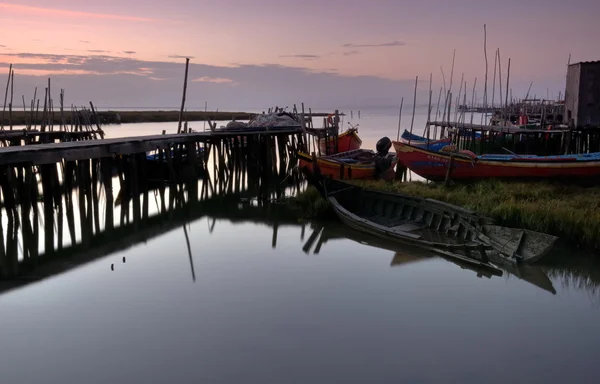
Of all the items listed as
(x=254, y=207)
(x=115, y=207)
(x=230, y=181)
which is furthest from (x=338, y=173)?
(x=115, y=207)

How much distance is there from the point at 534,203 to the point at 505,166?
395 centimetres

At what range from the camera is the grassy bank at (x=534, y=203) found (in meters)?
10.9

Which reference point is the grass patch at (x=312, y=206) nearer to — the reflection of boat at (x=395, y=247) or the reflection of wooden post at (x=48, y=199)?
the reflection of boat at (x=395, y=247)

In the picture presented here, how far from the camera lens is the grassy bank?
10945 millimetres

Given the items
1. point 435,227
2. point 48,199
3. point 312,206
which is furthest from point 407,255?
point 48,199

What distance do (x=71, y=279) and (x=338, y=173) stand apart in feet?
34.9

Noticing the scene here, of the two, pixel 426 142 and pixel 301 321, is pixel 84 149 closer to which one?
pixel 301 321

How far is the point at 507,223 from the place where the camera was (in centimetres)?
1174

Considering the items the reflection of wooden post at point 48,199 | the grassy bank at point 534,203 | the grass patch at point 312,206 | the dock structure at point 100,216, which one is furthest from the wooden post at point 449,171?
the reflection of wooden post at point 48,199

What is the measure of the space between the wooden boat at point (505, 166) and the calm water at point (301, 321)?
20.4 feet

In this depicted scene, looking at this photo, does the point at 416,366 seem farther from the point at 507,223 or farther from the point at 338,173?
the point at 338,173

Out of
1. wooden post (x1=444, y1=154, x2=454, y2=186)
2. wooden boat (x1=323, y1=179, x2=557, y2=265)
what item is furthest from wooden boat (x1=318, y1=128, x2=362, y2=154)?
wooden boat (x1=323, y1=179, x2=557, y2=265)

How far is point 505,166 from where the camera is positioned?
54.2ft

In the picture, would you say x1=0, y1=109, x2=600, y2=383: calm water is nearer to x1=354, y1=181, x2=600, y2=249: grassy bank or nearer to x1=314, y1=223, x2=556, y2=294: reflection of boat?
x1=314, y1=223, x2=556, y2=294: reflection of boat
